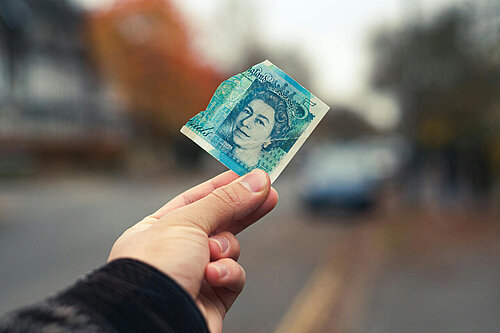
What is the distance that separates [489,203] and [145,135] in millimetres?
24378

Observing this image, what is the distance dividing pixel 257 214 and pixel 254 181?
16cm

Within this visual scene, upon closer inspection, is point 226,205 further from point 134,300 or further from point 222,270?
point 134,300

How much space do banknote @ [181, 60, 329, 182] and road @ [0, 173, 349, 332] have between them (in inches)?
128

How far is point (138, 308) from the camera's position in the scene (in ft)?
4.01

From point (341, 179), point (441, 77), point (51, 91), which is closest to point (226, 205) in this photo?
point (441, 77)

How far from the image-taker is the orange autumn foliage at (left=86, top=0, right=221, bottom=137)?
25.4 meters

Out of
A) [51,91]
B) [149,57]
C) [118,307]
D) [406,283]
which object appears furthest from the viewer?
[51,91]

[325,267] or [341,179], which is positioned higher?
[341,179]

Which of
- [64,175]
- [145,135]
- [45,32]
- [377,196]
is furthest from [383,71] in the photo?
[45,32]

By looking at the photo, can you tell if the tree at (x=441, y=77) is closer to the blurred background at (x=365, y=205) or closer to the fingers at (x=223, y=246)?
the blurred background at (x=365, y=205)

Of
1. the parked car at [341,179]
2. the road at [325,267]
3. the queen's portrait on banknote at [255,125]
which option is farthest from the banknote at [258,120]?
the parked car at [341,179]

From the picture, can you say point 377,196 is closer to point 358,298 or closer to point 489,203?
→ point 489,203

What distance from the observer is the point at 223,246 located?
5.76 ft

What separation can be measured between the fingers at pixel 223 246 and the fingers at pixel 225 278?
3 cm
